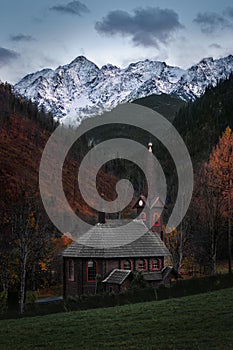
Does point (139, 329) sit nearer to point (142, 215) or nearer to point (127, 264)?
point (127, 264)

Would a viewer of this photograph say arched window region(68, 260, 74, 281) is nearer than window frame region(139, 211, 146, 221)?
Yes

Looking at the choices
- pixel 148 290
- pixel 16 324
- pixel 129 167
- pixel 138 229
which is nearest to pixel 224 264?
pixel 138 229

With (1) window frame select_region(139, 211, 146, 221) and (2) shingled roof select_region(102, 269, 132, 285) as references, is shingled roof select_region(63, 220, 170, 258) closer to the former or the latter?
(2) shingled roof select_region(102, 269, 132, 285)

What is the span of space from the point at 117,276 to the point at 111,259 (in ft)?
6.62

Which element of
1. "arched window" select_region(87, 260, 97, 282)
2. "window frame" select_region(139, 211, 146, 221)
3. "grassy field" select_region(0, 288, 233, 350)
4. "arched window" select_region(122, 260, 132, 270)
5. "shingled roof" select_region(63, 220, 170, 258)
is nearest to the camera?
"grassy field" select_region(0, 288, 233, 350)

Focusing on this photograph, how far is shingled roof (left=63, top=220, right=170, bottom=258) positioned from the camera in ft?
132

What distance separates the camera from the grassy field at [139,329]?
15.6 meters

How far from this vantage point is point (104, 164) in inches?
6718

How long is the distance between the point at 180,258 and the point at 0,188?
5129 centimetres

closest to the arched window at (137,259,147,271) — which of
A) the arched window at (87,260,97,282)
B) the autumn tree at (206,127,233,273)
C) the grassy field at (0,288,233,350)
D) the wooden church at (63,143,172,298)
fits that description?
the wooden church at (63,143,172,298)

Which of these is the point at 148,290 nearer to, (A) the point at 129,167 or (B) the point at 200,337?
(B) the point at 200,337

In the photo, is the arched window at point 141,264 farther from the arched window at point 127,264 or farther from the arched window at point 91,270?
the arched window at point 91,270

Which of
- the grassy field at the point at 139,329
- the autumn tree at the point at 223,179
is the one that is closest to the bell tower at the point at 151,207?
the autumn tree at the point at 223,179

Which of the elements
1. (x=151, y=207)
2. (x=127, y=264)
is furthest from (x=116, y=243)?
(x=151, y=207)
